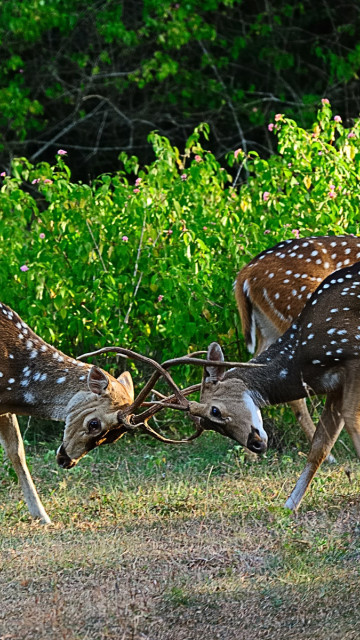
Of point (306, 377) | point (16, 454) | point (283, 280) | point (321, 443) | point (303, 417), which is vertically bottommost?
point (303, 417)

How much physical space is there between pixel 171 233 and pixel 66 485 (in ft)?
7.27

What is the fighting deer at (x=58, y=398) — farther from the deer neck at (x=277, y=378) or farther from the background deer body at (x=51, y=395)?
the deer neck at (x=277, y=378)

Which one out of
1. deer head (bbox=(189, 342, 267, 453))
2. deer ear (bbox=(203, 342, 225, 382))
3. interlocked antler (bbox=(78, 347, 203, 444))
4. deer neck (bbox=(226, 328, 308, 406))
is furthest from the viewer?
deer neck (bbox=(226, 328, 308, 406))

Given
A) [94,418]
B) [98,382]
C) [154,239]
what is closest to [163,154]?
[154,239]

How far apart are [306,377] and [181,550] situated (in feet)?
4.37

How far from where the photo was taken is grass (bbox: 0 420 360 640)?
4.88m

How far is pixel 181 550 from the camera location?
5973mm

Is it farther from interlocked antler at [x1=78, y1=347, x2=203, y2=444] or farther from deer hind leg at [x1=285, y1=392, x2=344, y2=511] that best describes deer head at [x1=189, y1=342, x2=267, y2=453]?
deer hind leg at [x1=285, y1=392, x2=344, y2=511]

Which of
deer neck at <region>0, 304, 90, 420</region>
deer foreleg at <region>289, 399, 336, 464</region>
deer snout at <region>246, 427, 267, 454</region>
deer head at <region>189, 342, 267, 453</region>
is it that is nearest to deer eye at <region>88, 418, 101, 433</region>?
deer neck at <region>0, 304, 90, 420</region>

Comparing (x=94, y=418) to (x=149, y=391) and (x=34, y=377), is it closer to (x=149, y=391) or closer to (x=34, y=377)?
(x=149, y=391)

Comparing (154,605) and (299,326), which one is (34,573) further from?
(299,326)

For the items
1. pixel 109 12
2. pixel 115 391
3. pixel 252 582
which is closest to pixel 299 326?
pixel 115 391

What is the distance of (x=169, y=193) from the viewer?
28.5 ft

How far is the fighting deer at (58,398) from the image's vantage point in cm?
621
